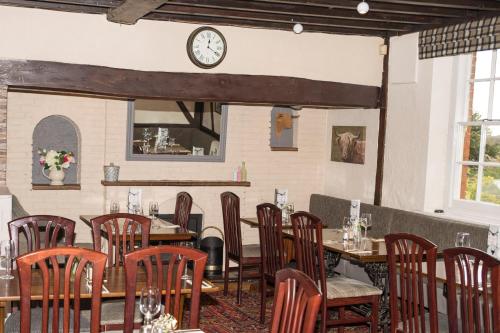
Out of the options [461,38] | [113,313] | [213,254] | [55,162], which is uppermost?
[461,38]

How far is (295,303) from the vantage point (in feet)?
9.11

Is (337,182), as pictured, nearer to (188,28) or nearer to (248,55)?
(248,55)

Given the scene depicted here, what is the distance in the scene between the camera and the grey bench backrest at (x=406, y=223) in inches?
224

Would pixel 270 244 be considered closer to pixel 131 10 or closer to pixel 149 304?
pixel 131 10

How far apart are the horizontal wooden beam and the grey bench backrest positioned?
1.21m

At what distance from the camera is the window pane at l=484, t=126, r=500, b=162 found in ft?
19.5

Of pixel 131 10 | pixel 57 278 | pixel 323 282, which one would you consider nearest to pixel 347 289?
pixel 323 282

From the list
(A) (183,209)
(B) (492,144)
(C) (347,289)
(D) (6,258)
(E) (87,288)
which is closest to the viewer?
(E) (87,288)

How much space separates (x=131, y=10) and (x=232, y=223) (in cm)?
241

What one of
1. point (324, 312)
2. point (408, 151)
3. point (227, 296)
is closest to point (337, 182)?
point (408, 151)

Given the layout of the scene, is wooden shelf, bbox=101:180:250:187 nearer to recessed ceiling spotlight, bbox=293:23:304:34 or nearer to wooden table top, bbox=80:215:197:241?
wooden table top, bbox=80:215:197:241

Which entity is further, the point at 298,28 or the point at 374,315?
the point at 298,28

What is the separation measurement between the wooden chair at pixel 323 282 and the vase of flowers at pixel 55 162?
342 centimetres

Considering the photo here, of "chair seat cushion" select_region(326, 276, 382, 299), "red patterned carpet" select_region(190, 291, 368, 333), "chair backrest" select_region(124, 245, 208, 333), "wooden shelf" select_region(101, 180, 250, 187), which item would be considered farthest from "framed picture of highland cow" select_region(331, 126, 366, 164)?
"chair backrest" select_region(124, 245, 208, 333)
